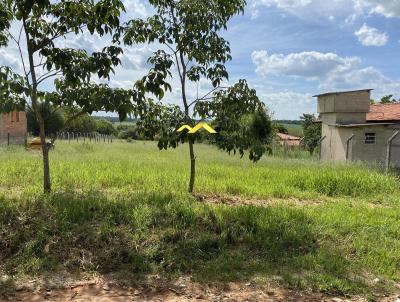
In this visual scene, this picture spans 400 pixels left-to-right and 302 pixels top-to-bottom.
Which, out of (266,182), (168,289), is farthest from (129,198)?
(266,182)

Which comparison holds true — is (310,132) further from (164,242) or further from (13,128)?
(164,242)

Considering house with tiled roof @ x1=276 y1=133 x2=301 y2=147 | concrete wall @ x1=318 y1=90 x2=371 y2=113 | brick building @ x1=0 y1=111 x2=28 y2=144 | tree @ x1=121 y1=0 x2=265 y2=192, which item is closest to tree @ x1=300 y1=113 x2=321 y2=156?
house with tiled roof @ x1=276 y1=133 x2=301 y2=147

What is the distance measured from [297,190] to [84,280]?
5.41m

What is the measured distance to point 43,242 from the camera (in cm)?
492

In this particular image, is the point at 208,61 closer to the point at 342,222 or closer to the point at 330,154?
the point at 342,222

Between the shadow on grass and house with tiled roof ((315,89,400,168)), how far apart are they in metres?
16.2

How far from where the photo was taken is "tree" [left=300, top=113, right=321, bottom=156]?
3331cm

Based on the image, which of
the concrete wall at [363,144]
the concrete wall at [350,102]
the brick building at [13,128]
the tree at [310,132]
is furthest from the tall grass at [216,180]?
the brick building at [13,128]

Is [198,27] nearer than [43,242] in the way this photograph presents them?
No

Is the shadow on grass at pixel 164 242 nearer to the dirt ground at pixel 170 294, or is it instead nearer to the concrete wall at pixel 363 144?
the dirt ground at pixel 170 294

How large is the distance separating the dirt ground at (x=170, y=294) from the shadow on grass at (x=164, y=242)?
16 cm

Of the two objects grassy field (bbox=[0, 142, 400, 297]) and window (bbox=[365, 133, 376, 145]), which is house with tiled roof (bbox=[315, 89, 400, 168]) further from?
grassy field (bbox=[0, 142, 400, 297])

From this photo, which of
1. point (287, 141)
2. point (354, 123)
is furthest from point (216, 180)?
point (287, 141)

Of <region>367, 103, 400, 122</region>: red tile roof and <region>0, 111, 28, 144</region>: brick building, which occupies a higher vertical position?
<region>367, 103, 400, 122</region>: red tile roof
